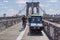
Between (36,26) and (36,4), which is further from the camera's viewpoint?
(36,4)

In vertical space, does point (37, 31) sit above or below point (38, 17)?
below

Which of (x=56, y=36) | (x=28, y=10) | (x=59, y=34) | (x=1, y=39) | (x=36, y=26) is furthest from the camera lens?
(x=28, y=10)

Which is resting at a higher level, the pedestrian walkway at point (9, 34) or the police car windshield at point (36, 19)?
the police car windshield at point (36, 19)

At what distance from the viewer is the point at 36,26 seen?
898 inches

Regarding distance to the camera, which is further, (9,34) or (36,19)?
(36,19)

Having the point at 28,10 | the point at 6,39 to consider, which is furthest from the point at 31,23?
the point at 28,10

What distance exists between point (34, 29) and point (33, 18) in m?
2.13

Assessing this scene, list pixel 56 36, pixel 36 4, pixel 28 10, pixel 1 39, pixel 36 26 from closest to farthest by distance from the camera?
pixel 56 36 < pixel 1 39 < pixel 36 26 < pixel 36 4 < pixel 28 10

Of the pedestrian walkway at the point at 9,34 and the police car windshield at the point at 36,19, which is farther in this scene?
the police car windshield at the point at 36,19

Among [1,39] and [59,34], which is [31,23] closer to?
[1,39]

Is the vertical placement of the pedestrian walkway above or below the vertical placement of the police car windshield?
below

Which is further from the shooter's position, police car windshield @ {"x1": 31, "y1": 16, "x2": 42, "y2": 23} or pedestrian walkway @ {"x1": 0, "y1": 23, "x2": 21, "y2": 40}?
police car windshield @ {"x1": 31, "y1": 16, "x2": 42, "y2": 23}

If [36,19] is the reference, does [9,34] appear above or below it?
below

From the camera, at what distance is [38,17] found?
960 inches
